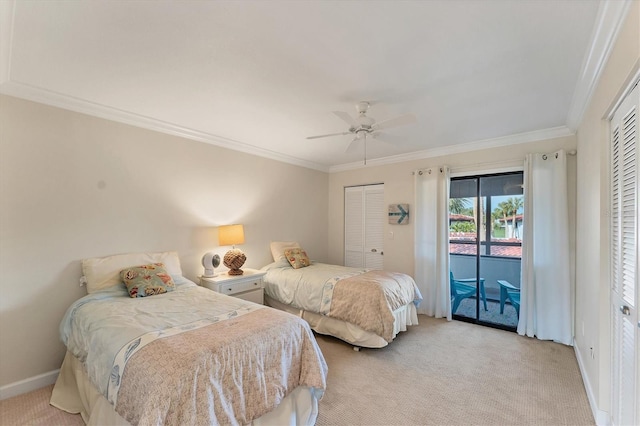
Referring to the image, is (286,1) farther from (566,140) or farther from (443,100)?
(566,140)

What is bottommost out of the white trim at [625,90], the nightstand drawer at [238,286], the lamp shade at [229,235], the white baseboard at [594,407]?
the white baseboard at [594,407]

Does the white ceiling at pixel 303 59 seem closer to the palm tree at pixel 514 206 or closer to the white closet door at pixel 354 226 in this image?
the palm tree at pixel 514 206

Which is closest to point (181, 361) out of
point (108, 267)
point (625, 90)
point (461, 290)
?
point (108, 267)

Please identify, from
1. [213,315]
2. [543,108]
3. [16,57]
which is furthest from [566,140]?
[16,57]

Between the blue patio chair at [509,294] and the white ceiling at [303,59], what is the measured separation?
82.7 inches

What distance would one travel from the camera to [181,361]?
1481mm

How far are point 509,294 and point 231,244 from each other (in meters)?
3.85

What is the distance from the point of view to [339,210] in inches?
218

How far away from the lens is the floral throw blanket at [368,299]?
300cm

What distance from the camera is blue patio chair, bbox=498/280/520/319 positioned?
3.83 meters

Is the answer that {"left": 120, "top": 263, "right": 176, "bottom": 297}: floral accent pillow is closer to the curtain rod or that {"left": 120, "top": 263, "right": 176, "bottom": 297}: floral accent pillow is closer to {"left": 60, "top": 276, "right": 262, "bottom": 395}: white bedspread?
{"left": 60, "top": 276, "right": 262, "bottom": 395}: white bedspread

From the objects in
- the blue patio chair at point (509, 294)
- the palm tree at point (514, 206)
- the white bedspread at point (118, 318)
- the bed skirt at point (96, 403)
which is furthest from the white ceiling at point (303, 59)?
the bed skirt at point (96, 403)

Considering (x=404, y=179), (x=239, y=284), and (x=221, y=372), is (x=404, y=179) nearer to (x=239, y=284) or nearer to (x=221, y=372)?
(x=239, y=284)

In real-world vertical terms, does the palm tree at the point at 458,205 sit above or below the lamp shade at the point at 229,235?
above
